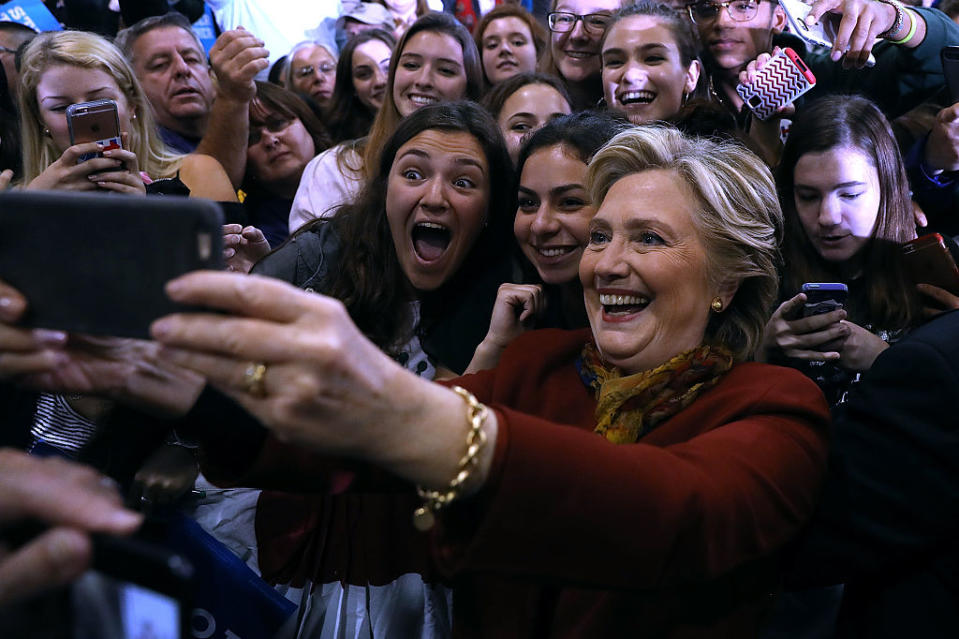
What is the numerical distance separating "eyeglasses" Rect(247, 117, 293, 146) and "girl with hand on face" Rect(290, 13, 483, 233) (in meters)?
0.50

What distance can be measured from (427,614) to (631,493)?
117cm

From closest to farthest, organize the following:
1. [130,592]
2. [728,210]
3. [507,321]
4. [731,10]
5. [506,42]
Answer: [130,592], [728,210], [507,321], [731,10], [506,42]

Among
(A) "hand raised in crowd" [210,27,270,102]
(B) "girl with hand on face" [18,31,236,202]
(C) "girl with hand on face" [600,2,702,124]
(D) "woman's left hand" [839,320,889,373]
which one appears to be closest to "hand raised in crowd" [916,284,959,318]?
(D) "woman's left hand" [839,320,889,373]

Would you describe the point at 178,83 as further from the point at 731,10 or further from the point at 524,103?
the point at 731,10

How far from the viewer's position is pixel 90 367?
4.28 feet

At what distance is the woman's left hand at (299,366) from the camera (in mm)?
974

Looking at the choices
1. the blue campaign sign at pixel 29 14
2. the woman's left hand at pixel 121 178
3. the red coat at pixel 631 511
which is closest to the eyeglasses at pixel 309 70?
the blue campaign sign at pixel 29 14

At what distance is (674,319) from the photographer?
1.97 m

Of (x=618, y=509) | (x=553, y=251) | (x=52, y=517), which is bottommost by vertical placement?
(x=553, y=251)

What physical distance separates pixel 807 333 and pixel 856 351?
0.56ft

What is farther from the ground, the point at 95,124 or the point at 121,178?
the point at 95,124

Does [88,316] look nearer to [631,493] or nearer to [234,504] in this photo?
[631,493]

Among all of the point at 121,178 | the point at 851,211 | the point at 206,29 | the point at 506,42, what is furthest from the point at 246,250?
the point at 206,29

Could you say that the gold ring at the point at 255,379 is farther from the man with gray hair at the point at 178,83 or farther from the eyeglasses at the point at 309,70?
the eyeglasses at the point at 309,70
